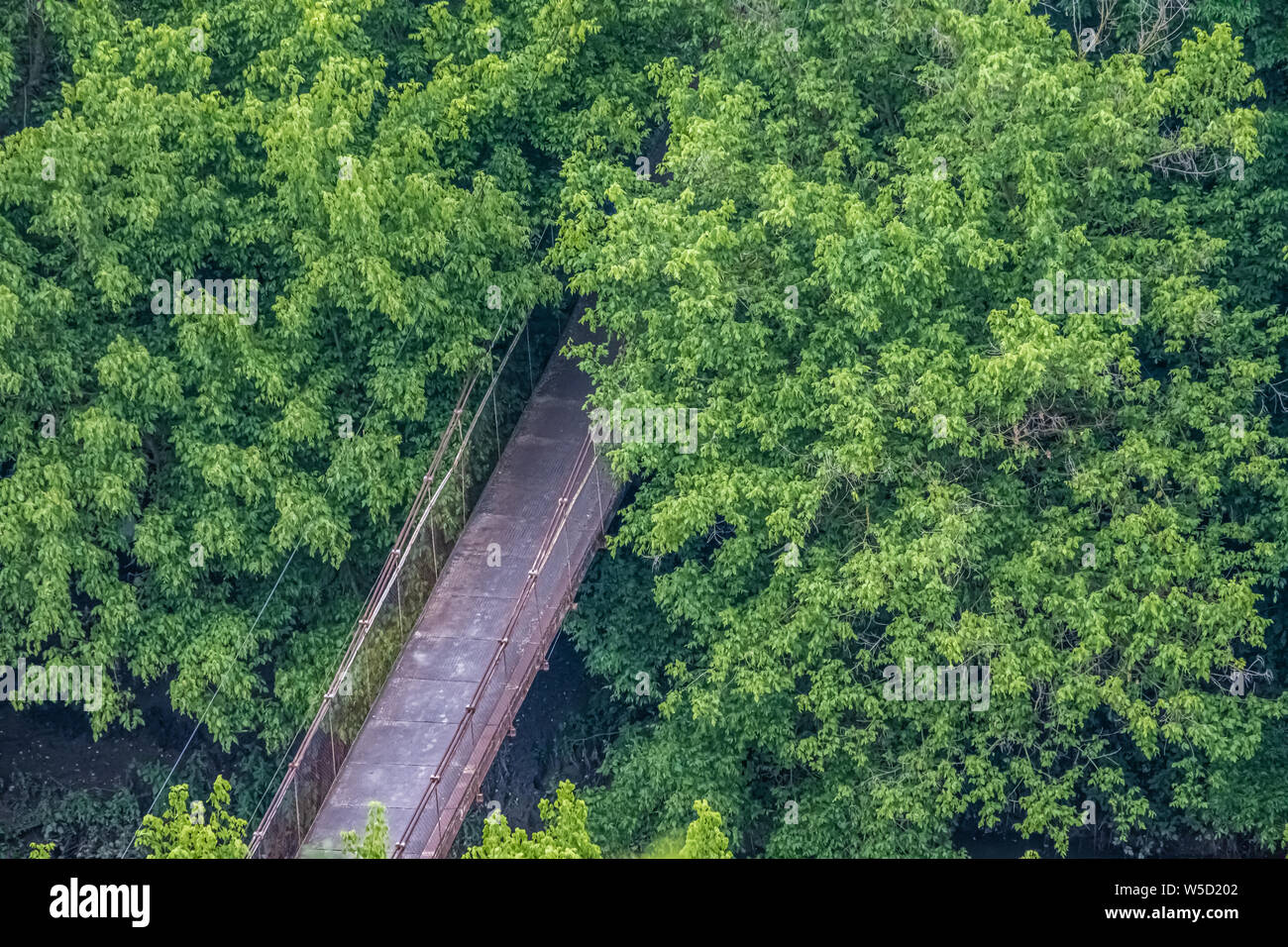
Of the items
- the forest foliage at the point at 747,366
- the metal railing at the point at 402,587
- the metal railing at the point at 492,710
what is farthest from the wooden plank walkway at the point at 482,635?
the forest foliage at the point at 747,366

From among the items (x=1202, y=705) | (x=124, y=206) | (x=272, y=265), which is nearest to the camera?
(x=1202, y=705)

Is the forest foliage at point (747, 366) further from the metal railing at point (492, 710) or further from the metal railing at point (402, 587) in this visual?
the metal railing at point (492, 710)

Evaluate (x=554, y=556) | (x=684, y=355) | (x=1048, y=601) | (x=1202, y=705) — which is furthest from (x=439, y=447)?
(x=1202, y=705)

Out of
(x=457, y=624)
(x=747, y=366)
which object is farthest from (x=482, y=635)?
A: (x=747, y=366)

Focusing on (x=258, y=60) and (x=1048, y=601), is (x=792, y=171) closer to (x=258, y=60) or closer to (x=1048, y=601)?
(x=1048, y=601)

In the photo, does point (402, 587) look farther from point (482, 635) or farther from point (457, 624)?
point (482, 635)

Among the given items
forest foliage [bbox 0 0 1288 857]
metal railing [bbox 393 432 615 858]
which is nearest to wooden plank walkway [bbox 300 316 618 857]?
metal railing [bbox 393 432 615 858]

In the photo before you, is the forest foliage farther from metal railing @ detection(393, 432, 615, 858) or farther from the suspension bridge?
metal railing @ detection(393, 432, 615, 858)
